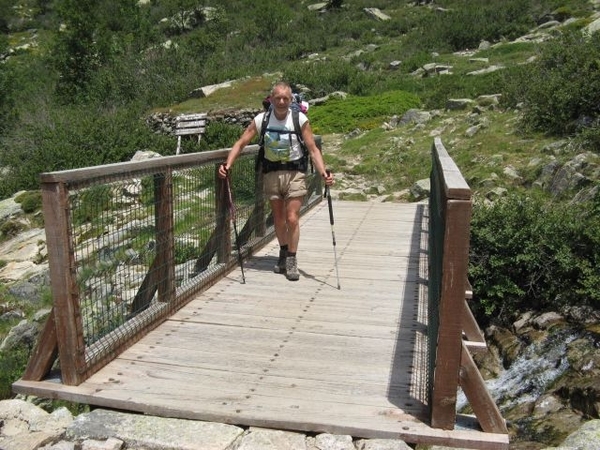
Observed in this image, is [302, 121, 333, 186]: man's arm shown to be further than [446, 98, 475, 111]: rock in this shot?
No

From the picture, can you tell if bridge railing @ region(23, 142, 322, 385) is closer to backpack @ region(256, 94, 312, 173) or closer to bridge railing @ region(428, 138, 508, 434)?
backpack @ region(256, 94, 312, 173)

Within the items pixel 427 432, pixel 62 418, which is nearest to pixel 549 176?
pixel 427 432

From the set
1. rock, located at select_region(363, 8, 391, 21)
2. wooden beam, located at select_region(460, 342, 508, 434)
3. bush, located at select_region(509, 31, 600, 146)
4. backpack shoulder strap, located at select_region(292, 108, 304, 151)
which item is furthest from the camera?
rock, located at select_region(363, 8, 391, 21)

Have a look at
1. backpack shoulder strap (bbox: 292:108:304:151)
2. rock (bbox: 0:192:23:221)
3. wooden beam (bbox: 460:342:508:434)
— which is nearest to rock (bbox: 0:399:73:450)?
wooden beam (bbox: 460:342:508:434)

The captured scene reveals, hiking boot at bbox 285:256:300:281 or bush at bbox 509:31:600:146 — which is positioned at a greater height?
bush at bbox 509:31:600:146

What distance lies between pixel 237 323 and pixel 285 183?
1699 millimetres

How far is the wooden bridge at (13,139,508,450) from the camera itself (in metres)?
3.86

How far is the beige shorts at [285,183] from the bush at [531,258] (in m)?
2.51

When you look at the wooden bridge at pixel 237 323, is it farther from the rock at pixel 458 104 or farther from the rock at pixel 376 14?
the rock at pixel 376 14

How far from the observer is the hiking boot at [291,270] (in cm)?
684

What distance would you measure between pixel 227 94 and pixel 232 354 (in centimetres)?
2334

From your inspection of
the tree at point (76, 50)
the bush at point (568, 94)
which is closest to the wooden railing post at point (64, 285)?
the bush at point (568, 94)

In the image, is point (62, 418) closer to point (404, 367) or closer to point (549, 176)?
point (404, 367)

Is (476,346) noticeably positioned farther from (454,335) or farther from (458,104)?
(458,104)
